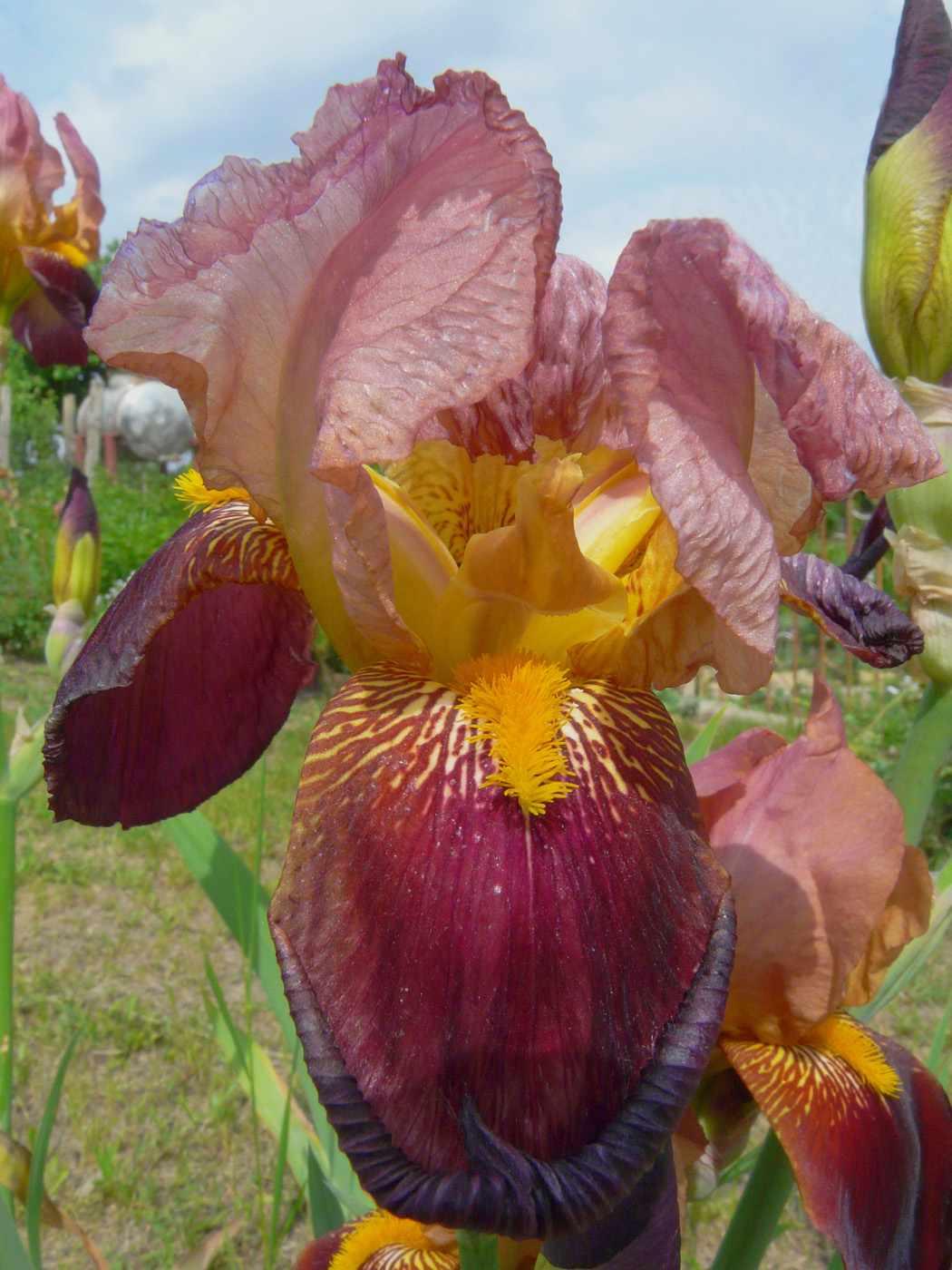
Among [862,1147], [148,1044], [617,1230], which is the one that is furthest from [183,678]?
[148,1044]

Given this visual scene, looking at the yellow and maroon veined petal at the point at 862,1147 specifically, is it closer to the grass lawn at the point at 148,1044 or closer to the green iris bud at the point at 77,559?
the grass lawn at the point at 148,1044

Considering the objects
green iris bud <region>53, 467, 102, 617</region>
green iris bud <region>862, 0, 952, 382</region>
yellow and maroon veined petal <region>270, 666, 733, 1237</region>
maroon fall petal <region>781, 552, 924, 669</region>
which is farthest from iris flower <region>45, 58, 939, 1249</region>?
green iris bud <region>53, 467, 102, 617</region>

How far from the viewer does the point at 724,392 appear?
23.9 inches

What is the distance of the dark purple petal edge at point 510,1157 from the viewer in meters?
0.49

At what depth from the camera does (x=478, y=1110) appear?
1.70 feet

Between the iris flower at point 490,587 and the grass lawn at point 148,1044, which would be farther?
the grass lawn at point 148,1044

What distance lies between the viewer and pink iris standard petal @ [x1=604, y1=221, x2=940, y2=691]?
1.89ft

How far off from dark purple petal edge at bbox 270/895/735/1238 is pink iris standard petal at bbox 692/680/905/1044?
14.9 inches

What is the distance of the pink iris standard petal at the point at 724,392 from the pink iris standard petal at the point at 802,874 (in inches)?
14.6

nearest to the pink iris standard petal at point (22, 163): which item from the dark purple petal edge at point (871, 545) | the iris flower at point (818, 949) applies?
the dark purple petal edge at point (871, 545)

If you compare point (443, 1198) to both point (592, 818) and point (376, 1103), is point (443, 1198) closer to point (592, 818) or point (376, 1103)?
point (376, 1103)

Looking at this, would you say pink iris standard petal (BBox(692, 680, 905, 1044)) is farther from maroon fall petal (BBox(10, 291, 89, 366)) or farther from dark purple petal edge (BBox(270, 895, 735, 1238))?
maroon fall petal (BBox(10, 291, 89, 366))

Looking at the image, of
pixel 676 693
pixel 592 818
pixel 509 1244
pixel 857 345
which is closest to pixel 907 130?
pixel 857 345

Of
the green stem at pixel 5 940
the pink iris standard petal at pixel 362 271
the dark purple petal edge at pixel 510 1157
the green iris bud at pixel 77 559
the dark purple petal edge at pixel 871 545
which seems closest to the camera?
the dark purple petal edge at pixel 510 1157
